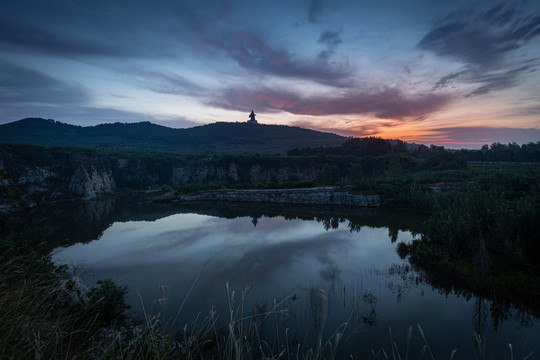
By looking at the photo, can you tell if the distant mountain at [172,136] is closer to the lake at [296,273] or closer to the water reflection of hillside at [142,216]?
the water reflection of hillside at [142,216]

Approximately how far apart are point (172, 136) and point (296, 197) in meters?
140

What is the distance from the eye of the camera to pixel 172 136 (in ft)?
532

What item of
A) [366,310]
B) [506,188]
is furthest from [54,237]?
[506,188]

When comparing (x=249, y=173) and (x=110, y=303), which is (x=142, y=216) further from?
(x=249, y=173)

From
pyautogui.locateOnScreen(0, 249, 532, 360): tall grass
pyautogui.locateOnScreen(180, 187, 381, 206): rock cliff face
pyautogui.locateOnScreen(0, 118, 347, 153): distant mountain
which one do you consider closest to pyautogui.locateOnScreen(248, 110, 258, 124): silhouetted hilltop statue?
pyautogui.locateOnScreen(0, 118, 347, 153): distant mountain

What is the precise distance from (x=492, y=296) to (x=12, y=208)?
57890 mm

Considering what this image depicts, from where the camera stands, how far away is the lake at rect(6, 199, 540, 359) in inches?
371

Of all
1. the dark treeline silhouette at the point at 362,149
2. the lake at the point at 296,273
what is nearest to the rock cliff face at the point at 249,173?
the dark treeline silhouette at the point at 362,149

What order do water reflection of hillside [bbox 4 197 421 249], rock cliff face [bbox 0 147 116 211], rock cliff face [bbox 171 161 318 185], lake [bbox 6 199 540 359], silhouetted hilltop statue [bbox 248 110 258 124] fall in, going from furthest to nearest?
silhouetted hilltop statue [bbox 248 110 258 124] → rock cliff face [bbox 171 161 318 185] → rock cliff face [bbox 0 147 116 211] → water reflection of hillside [bbox 4 197 421 249] → lake [bbox 6 199 540 359]

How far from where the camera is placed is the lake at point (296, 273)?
30.9ft

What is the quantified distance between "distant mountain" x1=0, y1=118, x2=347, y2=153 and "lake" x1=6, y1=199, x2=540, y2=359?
10232 cm

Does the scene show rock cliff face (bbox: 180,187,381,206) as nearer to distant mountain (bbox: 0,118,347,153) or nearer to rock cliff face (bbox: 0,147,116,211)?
rock cliff face (bbox: 0,147,116,211)

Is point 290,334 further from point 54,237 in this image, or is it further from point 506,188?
point 506,188

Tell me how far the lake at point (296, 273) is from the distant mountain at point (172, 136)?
10232 centimetres
